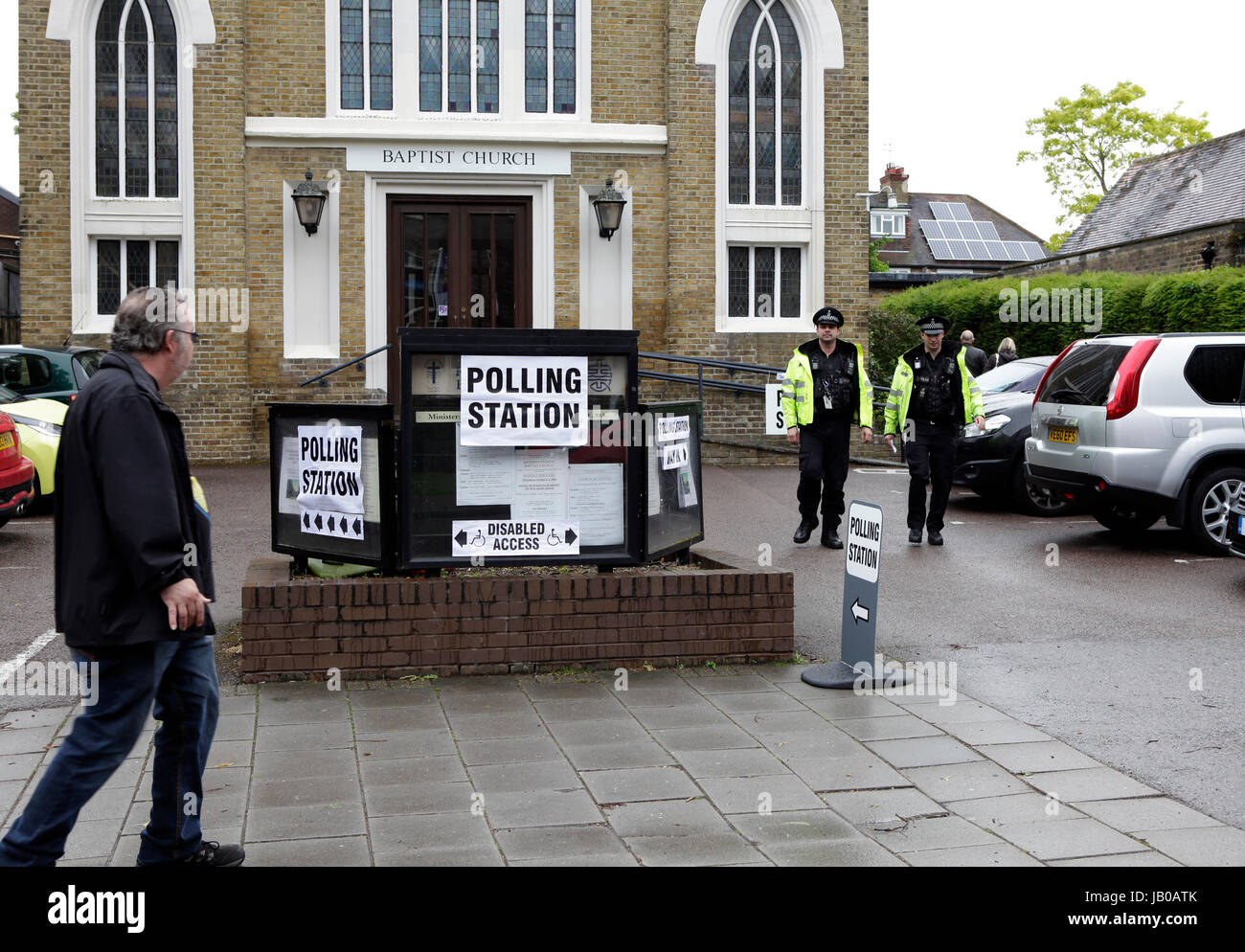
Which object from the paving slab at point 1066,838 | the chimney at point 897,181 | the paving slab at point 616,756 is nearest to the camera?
the paving slab at point 1066,838

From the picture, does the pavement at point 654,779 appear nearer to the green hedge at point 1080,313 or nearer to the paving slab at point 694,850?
the paving slab at point 694,850

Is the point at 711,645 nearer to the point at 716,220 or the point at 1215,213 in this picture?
the point at 716,220

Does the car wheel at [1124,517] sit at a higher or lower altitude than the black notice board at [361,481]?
lower

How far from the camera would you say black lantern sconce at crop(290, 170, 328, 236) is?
18062 millimetres

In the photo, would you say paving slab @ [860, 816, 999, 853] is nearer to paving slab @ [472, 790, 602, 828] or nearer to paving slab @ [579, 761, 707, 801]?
paving slab @ [579, 761, 707, 801]

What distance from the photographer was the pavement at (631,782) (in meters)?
4.69

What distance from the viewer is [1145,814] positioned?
16.6 ft

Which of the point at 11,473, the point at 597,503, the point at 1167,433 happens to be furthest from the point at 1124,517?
the point at 11,473

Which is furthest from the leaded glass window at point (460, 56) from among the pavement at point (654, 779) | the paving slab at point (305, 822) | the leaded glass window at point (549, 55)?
the paving slab at point (305, 822)

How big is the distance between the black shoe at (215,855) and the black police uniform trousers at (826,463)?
26.0 feet

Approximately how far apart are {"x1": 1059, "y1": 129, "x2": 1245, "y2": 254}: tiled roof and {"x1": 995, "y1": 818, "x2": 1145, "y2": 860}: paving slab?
28137 millimetres

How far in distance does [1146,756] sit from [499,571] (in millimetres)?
3553

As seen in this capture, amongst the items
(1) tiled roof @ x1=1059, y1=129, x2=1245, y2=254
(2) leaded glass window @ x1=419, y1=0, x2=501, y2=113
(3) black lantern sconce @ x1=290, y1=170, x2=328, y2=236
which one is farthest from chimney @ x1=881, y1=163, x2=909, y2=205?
(3) black lantern sconce @ x1=290, y1=170, x2=328, y2=236

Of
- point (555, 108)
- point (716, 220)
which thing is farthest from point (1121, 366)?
point (555, 108)
